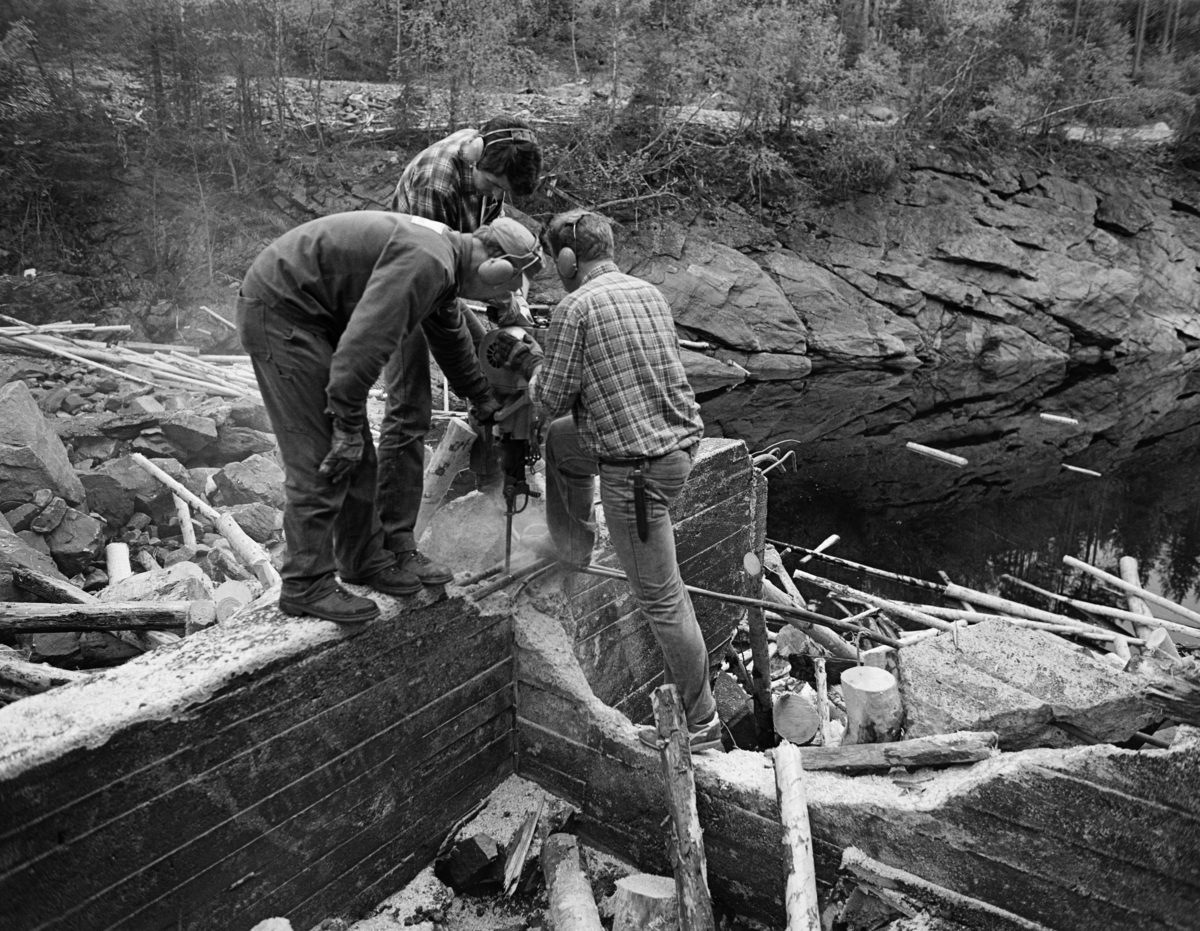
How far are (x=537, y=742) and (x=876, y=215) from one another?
16.2 metres

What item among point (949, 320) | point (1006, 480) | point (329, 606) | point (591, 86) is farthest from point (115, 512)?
point (949, 320)

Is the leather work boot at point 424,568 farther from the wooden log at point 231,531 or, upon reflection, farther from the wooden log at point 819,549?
the wooden log at point 819,549

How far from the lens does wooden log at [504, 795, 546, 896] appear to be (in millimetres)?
3395

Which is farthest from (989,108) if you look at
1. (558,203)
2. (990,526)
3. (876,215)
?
(990,526)

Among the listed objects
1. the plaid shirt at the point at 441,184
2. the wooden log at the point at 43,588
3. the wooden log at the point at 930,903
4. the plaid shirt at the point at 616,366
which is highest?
the plaid shirt at the point at 441,184

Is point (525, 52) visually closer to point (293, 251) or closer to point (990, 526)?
point (990, 526)

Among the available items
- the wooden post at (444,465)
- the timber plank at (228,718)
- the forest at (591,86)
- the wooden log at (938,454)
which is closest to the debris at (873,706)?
the timber plank at (228,718)

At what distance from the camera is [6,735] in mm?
2246

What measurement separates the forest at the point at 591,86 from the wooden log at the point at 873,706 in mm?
12338

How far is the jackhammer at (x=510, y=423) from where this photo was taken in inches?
143

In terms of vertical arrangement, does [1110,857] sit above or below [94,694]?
below

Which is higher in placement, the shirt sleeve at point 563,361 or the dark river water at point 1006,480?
the shirt sleeve at point 563,361

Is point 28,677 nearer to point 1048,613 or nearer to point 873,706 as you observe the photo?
point 873,706

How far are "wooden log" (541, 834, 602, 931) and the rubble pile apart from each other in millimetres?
1992
